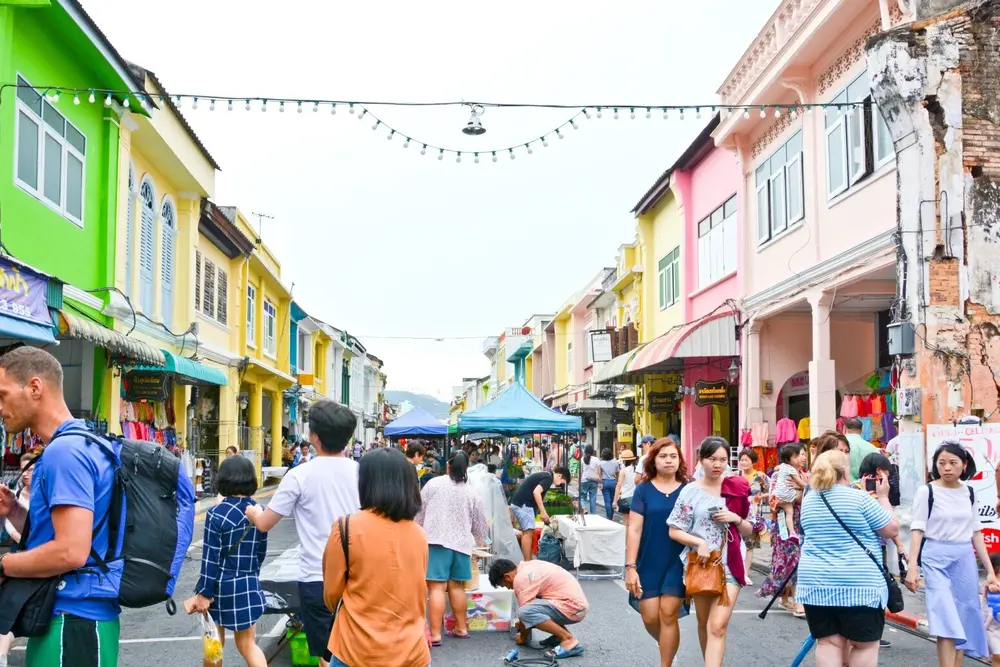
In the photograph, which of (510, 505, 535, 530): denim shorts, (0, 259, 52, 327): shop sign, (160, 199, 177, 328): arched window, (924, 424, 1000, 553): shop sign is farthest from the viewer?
(160, 199, 177, 328): arched window

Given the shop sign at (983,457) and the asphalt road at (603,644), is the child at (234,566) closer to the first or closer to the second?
the asphalt road at (603,644)

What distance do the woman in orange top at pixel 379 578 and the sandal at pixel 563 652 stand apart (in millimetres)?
3806

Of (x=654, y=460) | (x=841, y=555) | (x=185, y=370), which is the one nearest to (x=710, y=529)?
(x=654, y=460)

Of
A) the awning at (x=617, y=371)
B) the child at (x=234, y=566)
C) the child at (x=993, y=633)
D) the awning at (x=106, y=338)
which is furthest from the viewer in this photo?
the awning at (x=617, y=371)

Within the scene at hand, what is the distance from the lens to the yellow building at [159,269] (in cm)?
1620

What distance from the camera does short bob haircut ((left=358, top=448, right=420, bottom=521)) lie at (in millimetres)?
3953

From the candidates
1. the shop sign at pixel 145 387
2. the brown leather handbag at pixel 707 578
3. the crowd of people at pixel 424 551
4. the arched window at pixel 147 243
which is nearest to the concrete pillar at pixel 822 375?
the crowd of people at pixel 424 551

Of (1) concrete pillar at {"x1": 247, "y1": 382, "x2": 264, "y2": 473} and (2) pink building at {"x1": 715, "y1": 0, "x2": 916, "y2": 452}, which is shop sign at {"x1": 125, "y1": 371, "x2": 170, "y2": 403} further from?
(1) concrete pillar at {"x1": 247, "y1": 382, "x2": 264, "y2": 473}

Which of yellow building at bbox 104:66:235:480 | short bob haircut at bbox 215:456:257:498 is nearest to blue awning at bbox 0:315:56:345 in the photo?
yellow building at bbox 104:66:235:480

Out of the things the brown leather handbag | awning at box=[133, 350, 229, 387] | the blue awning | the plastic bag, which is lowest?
the plastic bag

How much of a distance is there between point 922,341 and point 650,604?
6659mm

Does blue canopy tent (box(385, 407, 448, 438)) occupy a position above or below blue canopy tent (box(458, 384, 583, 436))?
below

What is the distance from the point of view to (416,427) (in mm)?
26406

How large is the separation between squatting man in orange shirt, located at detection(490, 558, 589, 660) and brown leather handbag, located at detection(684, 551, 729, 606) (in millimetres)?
1614
